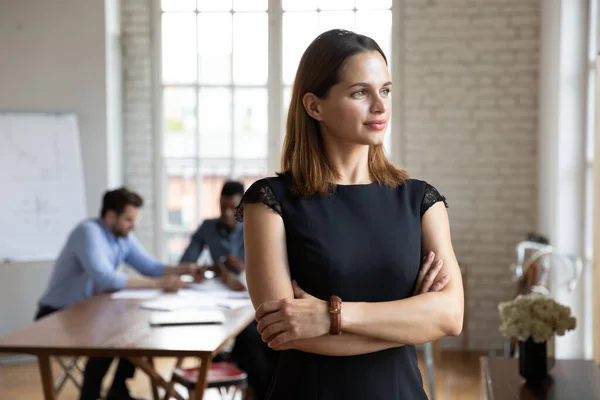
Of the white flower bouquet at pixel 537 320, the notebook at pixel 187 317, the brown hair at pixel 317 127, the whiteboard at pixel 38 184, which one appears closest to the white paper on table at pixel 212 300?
the notebook at pixel 187 317

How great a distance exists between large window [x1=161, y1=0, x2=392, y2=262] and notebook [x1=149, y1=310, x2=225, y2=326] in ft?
10.3

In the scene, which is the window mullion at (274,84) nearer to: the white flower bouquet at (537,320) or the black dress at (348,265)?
the white flower bouquet at (537,320)

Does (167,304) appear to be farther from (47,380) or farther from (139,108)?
(139,108)

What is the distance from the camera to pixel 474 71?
720 cm

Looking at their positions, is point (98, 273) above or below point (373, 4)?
below

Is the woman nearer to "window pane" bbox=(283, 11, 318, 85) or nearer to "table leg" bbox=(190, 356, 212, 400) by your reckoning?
"table leg" bbox=(190, 356, 212, 400)

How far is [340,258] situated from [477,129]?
566cm

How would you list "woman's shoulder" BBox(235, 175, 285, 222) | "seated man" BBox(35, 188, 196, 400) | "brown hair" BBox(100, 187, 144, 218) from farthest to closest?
1. "brown hair" BBox(100, 187, 144, 218)
2. "seated man" BBox(35, 188, 196, 400)
3. "woman's shoulder" BBox(235, 175, 285, 222)

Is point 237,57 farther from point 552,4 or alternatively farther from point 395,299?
point 395,299

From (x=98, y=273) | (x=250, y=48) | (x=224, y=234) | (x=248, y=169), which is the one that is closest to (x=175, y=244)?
(x=248, y=169)

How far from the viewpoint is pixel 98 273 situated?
5.17 meters

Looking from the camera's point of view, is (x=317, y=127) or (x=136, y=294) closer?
(x=317, y=127)

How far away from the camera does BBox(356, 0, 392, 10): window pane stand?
24.2ft

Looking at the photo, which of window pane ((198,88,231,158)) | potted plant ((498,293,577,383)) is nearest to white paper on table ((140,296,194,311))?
potted plant ((498,293,577,383))
